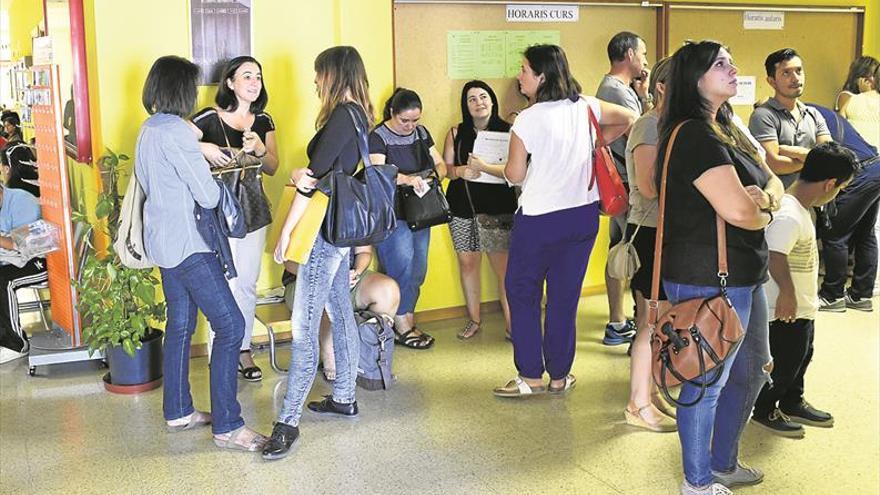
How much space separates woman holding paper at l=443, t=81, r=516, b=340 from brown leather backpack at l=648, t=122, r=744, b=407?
238cm

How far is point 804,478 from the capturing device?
11.9 feet

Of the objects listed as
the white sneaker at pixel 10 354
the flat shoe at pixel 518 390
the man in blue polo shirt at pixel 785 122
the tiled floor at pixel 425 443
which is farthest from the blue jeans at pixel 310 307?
the man in blue polo shirt at pixel 785 122

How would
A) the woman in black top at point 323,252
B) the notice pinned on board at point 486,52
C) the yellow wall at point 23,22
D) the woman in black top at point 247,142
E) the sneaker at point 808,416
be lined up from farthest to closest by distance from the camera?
the yellow wall at point 23,22 → the notice pinned on board at point 486,52 → the woman in black top at point 247,142 → the sneaker at point 808,416 → the woman in black top at point 323,252

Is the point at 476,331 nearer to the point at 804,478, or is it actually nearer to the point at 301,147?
the point at 301,147

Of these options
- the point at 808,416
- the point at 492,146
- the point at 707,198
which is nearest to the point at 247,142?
the point at 492,146

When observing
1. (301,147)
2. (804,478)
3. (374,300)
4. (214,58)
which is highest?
(214,58)

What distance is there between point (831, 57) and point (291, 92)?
4.33 m

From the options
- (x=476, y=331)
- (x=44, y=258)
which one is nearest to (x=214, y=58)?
(x=44, y=258)

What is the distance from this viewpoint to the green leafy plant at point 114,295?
14.9ft

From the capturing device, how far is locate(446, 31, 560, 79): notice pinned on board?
589cm

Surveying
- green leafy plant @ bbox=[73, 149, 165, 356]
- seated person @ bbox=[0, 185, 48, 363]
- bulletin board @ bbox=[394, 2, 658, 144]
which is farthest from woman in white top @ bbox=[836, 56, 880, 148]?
seated person @ bbox=[0, 185, 48, 363]

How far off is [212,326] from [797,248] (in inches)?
90.9

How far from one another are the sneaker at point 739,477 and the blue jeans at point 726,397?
0.9 inches

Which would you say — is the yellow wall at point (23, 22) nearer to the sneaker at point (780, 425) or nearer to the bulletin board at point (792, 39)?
the bulletin board at point (792, 39)
